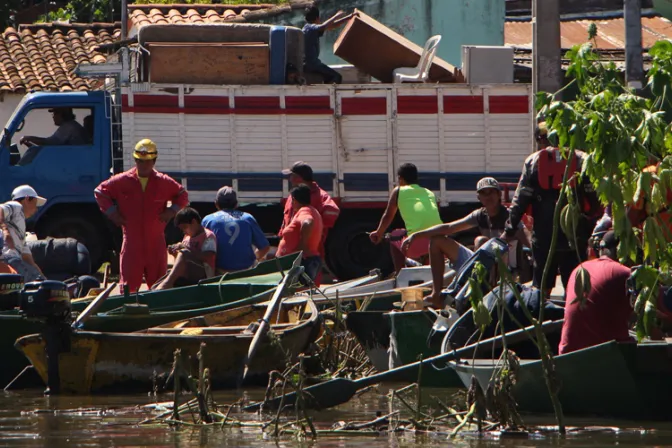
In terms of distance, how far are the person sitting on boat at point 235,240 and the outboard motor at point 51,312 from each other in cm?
307

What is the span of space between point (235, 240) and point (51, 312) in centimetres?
339

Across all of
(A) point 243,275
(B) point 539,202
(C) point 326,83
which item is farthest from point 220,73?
(B) point 539,202

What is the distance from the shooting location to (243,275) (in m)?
12.0

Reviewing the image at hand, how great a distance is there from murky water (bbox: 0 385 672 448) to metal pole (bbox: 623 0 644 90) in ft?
17.6

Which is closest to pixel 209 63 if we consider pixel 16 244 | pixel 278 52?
pixel 278 52

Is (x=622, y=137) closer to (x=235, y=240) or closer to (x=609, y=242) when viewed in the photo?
(x=609, y=242)

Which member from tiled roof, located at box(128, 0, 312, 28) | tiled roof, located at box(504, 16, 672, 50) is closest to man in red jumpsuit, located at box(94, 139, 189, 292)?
tiled roof, located at box(128, 0, 312, 28)

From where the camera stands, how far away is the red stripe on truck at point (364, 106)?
1656 cm

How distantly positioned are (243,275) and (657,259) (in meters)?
5.51

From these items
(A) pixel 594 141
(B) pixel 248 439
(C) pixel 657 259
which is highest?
(A) pixel 594 141

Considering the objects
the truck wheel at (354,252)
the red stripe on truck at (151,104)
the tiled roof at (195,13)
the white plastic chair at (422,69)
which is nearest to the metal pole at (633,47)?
the white plastic chair at (422,69)

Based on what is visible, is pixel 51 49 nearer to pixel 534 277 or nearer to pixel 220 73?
pixel 220 73

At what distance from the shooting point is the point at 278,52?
16.4 metres

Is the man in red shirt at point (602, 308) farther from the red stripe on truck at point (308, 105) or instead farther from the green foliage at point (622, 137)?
the red stripe on truck at point (308, 105)
